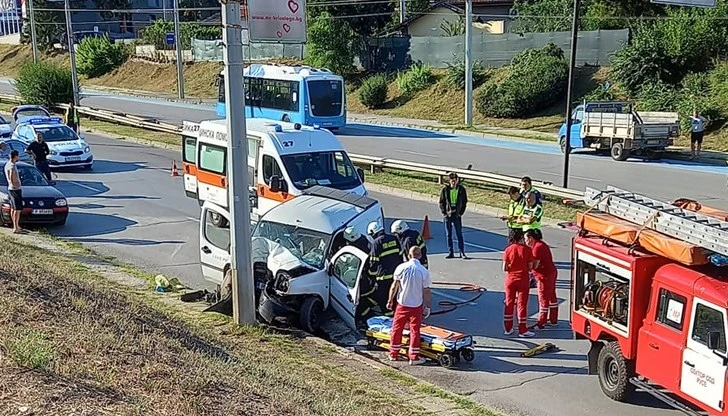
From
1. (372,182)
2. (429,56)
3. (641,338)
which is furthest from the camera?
(429,56)

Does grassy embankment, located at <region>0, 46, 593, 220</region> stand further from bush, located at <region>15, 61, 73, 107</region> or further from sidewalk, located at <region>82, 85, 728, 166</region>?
bush, located at <region>15, 61, 73, 107</region>

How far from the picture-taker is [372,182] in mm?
25125

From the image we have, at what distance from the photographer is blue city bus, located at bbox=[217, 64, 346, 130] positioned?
38125mm

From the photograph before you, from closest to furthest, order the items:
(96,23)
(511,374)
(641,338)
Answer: (641,338), (511,374), (96,23)

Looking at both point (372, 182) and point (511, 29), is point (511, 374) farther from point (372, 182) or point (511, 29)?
point (511, 29)

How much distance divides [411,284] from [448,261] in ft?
19.1

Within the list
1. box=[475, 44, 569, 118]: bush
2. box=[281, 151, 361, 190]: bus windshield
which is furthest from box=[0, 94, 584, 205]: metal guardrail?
box=[475, 44, 569, 118]: bush

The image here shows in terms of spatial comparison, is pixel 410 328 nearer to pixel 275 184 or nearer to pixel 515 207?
pixel 515 207

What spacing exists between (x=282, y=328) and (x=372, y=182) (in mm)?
12964

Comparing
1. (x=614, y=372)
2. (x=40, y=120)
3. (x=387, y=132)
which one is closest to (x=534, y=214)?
(x=614, y=372)

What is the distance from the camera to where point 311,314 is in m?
12.3

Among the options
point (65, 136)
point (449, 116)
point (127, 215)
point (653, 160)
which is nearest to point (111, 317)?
point (127, 215)

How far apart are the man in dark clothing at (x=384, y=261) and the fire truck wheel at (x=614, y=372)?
3.46m

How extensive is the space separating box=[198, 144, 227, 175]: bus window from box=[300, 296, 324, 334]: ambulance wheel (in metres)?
7.40
